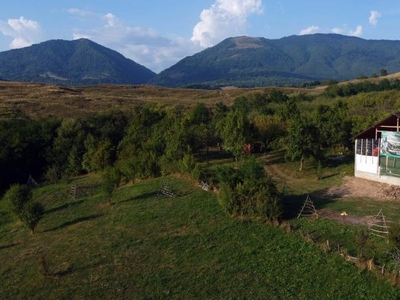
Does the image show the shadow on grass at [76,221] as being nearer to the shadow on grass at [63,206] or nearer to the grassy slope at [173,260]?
the grassy slope at [173,260]

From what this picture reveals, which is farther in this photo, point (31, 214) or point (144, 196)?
point (144, 196)

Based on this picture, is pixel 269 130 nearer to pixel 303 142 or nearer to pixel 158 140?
pixel 303 142

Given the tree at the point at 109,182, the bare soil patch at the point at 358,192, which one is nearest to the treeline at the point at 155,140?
the tree at the point at 109,182

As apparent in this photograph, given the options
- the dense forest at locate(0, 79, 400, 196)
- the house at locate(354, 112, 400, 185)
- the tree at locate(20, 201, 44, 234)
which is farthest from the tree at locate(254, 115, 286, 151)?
the tree at locate(20, 201, 44, 234)

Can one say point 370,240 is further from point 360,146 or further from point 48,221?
point 48,221

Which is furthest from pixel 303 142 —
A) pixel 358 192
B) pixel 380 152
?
pixel 358 192
